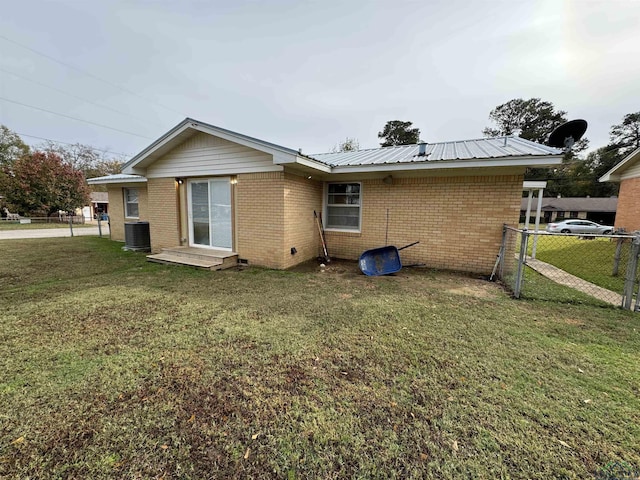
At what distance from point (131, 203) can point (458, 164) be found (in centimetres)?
1229

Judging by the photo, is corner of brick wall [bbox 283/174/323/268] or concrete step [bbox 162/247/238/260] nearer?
corner of brick wall [bbox 283/174/323/268]

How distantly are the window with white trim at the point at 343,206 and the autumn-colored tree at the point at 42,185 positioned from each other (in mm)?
31106

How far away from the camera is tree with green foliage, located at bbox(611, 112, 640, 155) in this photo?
33.3 m

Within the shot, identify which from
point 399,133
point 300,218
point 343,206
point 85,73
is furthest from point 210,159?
point 399,133

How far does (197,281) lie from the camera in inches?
219

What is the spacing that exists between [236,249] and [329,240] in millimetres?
2826

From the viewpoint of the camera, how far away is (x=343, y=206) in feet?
26.0

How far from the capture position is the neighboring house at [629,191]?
1041cm

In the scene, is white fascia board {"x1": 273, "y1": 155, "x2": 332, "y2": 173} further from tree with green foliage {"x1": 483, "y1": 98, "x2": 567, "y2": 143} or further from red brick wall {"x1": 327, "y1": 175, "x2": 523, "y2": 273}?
tree with green foliage {"x1": 483, "y1": 98, "x2": 567, "y2": 143}

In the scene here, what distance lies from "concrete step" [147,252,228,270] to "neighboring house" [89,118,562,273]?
0.48 m

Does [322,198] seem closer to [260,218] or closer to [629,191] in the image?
[260,218]

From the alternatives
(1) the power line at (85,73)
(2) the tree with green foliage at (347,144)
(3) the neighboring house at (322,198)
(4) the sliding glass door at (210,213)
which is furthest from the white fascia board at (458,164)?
(1) the power line at (85,73)

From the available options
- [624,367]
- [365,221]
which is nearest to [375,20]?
[365,221]

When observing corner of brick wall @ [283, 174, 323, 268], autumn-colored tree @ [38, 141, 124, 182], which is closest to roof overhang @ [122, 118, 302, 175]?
corner of brick wall @ [283, 174, 323, 268]
